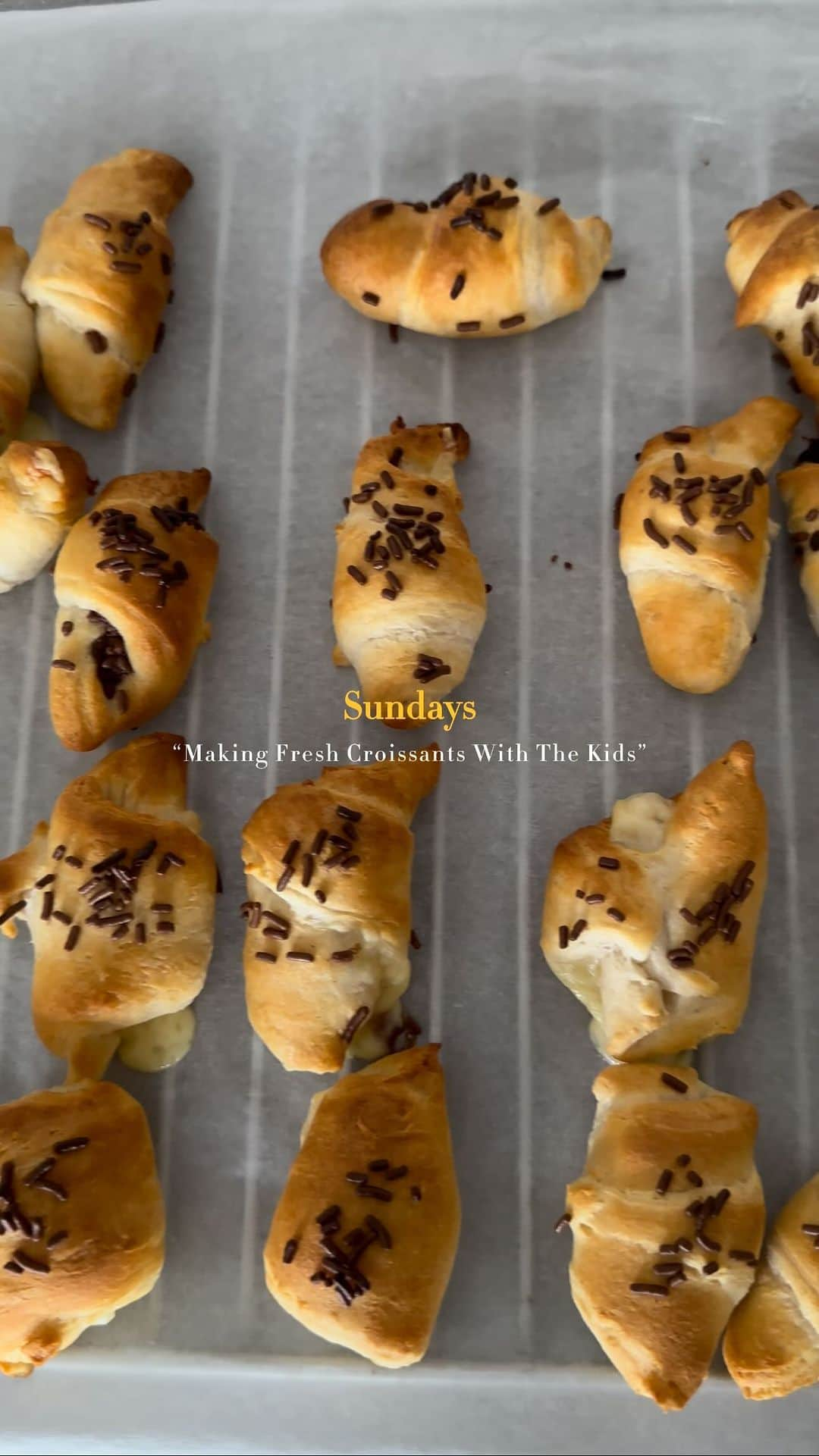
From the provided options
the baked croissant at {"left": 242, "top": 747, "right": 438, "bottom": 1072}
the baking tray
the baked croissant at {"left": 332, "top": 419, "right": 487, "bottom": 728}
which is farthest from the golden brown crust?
the baked croissant at {"left": 332, "top": 419, "right": 487, "bottom": 728}

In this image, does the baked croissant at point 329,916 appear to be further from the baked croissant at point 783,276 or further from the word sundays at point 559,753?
the baked croissant at point 783,276

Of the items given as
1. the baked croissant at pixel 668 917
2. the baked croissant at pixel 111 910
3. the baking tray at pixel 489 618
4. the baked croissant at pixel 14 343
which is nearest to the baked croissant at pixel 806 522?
the baking tray at pixel 489 618

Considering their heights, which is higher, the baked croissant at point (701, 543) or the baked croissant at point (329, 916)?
the baked croissant at point (701, 543)

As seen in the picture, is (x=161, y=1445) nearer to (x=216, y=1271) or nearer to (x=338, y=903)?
(x=216, y=1271)

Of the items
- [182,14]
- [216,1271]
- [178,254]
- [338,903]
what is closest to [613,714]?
[338,903]

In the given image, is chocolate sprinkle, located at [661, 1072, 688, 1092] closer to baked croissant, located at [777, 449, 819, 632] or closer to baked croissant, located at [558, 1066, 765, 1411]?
baked croissant, located at [558, 1066, 765, 1411]

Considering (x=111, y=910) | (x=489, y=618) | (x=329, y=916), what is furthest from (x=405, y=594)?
(x=111, y=910)

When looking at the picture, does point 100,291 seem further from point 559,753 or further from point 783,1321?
point 783,1321
